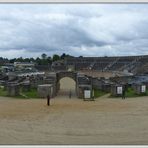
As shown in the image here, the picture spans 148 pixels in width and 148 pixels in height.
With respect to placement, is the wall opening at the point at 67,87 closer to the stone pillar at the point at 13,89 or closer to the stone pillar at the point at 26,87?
the stone pillar at the point at 26,87

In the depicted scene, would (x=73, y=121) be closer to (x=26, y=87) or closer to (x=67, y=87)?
(x=26, y=87)

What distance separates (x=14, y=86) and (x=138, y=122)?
840 cm

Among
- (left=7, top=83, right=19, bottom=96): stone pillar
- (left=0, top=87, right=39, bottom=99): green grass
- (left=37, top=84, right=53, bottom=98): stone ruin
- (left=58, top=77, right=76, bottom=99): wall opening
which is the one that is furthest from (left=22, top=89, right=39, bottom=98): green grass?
(left=58, top=77, right=76, bottom=99): wall opening

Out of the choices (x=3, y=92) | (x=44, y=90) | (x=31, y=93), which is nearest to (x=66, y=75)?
(x=44, y=90)

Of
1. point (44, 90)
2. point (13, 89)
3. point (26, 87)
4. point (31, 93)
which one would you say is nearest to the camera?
point (44, 90)

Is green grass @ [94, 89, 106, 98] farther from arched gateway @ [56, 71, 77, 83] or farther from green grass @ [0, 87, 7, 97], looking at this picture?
green grass @ [0, 87, 7, 97]

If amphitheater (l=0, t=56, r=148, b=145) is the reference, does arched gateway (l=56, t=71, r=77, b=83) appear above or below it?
above

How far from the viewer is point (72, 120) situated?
1422 cm

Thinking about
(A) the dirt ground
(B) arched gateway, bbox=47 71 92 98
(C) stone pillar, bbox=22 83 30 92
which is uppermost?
(B) arched gateway, bbox=47 71 92 98

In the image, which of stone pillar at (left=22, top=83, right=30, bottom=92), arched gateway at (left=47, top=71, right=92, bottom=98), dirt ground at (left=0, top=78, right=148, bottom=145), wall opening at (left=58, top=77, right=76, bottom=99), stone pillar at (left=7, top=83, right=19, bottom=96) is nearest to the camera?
dirt ground at (left=0, top=78, right=148, bottom=145)

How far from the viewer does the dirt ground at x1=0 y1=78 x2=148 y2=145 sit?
11273 mm

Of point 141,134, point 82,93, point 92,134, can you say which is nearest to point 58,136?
point 92,134

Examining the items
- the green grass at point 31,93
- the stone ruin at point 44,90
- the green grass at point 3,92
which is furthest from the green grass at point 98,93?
the green grass at point 3,92

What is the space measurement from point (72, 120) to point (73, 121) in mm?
192
